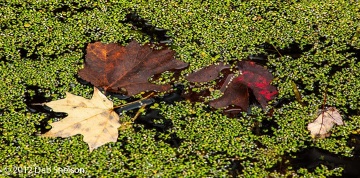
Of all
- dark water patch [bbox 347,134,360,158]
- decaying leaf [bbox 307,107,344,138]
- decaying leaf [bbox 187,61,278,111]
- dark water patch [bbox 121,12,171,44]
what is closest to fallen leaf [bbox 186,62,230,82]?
decaying leaf [bbox 187,61,278,111]

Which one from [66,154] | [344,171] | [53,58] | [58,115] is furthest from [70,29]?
[344,171]

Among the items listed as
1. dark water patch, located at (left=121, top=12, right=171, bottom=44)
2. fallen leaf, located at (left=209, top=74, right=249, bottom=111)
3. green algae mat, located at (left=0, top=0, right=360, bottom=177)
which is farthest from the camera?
dark water patch, located at (left=121, top=12, right=171, bottom=44)

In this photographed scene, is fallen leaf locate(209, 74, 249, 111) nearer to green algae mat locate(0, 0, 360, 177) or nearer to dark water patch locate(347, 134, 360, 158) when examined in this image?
green algae mat locate(0, 0, 360, 177)

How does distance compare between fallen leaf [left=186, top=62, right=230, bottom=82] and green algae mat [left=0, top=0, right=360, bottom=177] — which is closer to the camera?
green algae mat [left=0, top=0, right=360, bottom=177]

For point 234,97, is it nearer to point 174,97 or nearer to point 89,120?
point 174,97

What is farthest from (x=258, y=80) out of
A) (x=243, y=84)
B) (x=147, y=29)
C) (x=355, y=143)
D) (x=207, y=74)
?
(x=147, y=29)

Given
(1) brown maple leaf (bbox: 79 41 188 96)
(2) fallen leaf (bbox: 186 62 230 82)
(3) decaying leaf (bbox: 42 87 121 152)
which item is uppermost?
(2) fallen leaf (bbox: 186 62 230 82)

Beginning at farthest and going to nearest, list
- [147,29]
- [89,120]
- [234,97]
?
[147,29], [234,97], [89,120]
